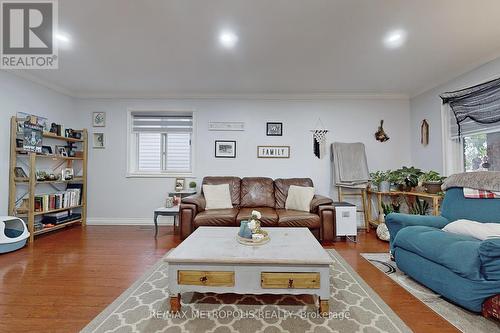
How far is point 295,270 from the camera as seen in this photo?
163 cm

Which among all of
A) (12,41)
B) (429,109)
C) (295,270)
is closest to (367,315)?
(295,270)

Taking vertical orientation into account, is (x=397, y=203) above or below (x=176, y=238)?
above

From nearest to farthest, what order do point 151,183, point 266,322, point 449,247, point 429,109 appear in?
point 266,322
point 449,247
point 429,109
point 151,183

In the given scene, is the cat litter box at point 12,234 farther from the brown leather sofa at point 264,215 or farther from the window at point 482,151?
the window at point 482,151

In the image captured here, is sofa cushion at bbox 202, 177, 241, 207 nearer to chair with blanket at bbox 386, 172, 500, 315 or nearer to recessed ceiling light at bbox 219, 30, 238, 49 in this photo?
recessed ceiling light at bbox 219, 30, 238, 49

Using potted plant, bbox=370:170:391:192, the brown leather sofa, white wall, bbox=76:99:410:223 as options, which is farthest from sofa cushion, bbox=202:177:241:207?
potted plant, bbox=370:170:391:192

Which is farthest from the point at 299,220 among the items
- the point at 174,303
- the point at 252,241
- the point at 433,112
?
the point at 433,112

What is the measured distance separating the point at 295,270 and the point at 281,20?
85.0 inches

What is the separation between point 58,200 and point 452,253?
5.00 metres

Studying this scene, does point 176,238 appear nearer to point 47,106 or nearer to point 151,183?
point 151,183

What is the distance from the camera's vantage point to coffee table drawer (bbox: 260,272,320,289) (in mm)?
1619

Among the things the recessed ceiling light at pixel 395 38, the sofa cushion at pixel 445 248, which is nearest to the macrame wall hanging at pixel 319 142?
the recessed ceiling light at pixel 395 38

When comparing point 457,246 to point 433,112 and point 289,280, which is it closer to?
point 289,280

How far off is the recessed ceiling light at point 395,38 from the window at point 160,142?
3.24 metres
